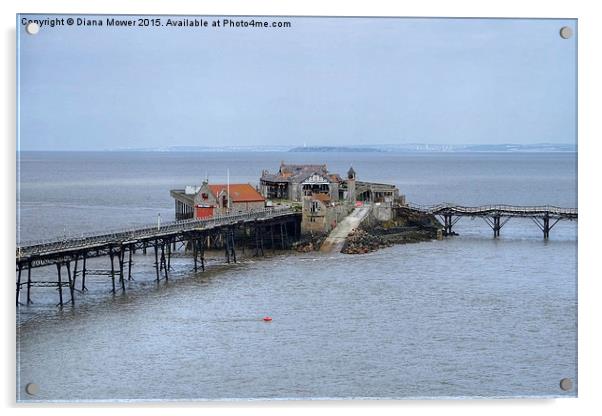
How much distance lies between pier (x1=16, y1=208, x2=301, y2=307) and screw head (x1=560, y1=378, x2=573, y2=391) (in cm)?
1809

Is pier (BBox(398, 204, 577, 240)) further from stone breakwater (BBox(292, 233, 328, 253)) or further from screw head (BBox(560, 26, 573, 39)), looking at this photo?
screw head (BBox(560, 26, 573, 39))

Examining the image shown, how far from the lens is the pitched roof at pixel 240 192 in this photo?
59656 mm

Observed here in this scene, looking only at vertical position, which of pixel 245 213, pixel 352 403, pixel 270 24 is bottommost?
pixel 352 403

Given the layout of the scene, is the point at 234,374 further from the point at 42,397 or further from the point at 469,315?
the point at 469,315

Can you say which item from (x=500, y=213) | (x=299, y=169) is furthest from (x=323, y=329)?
(x=299, y=169)

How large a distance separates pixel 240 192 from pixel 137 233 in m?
13.6

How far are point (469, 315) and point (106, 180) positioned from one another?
8138 cm

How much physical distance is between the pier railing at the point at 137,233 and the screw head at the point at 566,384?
18.1 meters

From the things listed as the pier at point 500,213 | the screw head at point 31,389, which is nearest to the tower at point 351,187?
the pier at point 500,213

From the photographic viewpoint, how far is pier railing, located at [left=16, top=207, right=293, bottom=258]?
41938 millimetres

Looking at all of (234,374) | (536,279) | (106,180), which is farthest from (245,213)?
(106,180)

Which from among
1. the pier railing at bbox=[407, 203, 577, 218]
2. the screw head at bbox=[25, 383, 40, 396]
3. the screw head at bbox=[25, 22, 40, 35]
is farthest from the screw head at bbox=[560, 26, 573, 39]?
the pier railing at bbox=[407, 203, 577, 218]

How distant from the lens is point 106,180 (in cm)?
11719

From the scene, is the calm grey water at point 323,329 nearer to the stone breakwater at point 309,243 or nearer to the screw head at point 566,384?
the screw head at point 566,384
